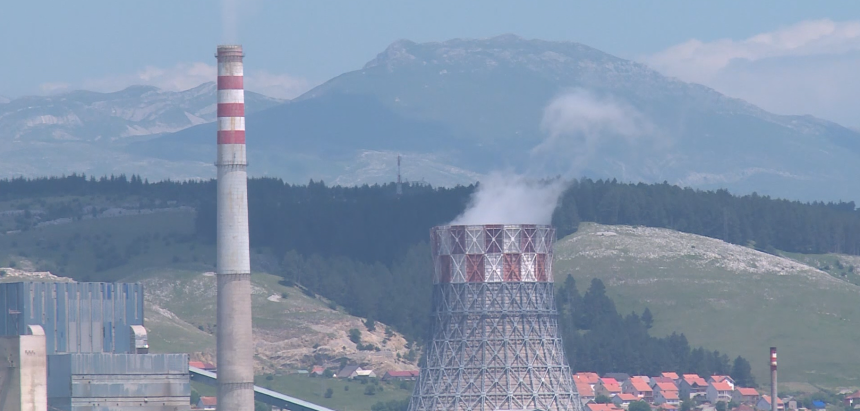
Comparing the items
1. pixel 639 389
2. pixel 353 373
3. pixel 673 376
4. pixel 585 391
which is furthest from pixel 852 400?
pixel 353 373

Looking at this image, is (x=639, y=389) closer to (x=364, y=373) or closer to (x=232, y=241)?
(x=364, y=373)

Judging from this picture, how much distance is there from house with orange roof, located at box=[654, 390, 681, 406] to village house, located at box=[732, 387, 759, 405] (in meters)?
5.81

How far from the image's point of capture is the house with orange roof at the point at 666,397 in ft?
598

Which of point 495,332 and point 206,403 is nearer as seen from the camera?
point 495,332

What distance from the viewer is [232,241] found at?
100250 millimetres

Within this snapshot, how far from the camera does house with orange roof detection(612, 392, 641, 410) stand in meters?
177

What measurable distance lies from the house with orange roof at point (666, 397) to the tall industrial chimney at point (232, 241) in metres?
89.7

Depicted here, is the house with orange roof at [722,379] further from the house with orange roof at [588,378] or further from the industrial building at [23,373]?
the industrial building at [23,373]

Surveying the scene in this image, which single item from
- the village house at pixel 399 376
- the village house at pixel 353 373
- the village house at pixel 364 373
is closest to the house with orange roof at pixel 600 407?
the village house at pixel 399 376

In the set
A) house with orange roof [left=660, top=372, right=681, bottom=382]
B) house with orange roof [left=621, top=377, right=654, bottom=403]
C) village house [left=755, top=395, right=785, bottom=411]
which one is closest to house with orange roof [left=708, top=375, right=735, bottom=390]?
house with orange roof [left=660, top=372, right=681, bottom=382]

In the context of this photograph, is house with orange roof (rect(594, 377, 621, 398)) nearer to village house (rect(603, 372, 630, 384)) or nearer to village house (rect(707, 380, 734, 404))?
village house (rect(603, 372, 630, 384))

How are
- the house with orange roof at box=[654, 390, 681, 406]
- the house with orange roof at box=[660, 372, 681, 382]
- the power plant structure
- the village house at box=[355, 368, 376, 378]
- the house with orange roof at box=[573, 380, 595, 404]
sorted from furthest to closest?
the village house at box=[355, 368, 376, 378] < the house with orange roof at box=[660, 372, 681, 382] < the house with orange roof at box=[654, 390, 681, 406] < the house with orange roof at box=[573, 380, 595, 404] < the power plant structure

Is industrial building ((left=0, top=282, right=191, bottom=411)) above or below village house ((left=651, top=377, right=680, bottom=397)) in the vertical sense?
above

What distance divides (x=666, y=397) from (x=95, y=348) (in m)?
96.0
